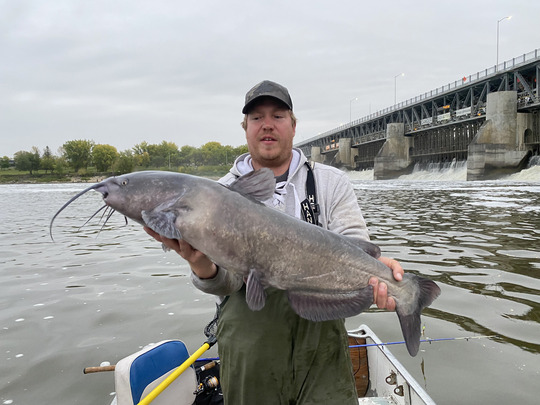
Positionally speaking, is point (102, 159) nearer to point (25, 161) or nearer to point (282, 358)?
point (25, 161)

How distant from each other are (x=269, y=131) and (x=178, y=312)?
13.5 ft

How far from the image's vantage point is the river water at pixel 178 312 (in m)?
4.11

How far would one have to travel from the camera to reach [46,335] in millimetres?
5398

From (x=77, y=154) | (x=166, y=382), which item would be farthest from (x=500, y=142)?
(x=77, y=154)

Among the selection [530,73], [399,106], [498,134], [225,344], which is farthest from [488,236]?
[399,106]

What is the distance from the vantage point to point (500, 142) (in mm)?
35469

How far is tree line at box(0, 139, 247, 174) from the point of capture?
102 metres

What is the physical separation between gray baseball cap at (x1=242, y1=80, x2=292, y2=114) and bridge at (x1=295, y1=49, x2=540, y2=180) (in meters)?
37.7

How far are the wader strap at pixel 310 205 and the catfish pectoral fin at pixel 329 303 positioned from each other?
68 cm

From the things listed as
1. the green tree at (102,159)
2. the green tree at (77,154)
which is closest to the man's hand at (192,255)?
the green tree at (102,159)

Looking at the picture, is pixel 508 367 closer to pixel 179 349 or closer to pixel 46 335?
pixel 179 349

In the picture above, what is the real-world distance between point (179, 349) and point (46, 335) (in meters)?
2.85

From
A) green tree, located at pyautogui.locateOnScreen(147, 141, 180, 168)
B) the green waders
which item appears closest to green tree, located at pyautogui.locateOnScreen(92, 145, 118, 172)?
green tree, located at pyautogui.locateOnScreen(147, 141, 180, 168)

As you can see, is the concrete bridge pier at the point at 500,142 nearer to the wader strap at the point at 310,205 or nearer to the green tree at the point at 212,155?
the wader strap at the point at 310,205
